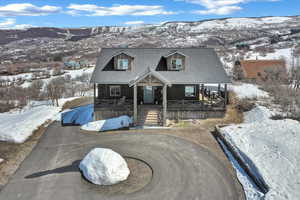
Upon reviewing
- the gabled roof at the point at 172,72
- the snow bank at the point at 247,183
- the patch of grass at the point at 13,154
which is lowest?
the snow bank at the point at 247,183

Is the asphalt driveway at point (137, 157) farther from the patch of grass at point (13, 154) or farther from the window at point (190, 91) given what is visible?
the window at point (190, 91)

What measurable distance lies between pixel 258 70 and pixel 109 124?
33.8 meters

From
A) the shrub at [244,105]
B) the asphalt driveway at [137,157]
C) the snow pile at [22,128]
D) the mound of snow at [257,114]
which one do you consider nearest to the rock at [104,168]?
the asphalt driveway at [137,157]

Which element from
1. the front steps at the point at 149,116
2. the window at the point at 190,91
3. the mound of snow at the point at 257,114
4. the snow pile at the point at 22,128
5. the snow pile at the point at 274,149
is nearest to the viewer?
the snow pile at the point at 274,149

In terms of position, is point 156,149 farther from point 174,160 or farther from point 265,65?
point 265,65

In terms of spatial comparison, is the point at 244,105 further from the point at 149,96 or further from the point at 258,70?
the point at 258,70

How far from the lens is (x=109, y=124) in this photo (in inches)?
755

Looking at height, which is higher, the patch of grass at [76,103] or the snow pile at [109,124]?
the patch of grass at [76,103]

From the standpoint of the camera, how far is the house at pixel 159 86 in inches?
805

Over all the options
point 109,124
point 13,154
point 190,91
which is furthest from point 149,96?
point 13,154

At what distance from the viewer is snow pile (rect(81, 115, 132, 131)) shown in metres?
18.8

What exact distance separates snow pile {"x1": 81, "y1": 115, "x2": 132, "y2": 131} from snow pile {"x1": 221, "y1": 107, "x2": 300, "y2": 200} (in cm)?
785

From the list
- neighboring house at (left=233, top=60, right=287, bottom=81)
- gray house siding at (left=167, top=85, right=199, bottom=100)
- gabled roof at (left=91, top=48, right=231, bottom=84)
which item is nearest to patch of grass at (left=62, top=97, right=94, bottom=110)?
gabled roof at (left=91, top=48, right=231, bottom=84)

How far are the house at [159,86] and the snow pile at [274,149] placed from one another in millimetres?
4645
